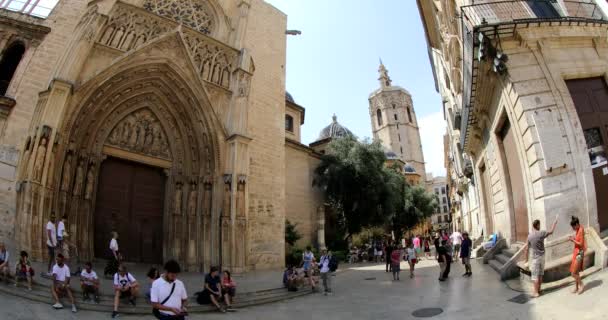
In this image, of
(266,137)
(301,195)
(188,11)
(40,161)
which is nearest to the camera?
(40,161)

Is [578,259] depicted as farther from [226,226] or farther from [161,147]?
[161,147]

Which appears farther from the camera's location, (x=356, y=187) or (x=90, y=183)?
(x=356, y=187)

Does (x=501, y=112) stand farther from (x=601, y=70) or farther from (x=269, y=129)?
(x=269, y=129)

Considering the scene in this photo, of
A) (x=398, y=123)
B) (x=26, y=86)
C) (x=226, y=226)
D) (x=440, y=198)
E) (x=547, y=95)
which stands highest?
(x=398, y=123)

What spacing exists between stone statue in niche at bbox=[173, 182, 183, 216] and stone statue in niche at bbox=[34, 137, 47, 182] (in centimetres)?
454

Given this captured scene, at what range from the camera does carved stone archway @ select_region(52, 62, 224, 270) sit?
32.6 feet

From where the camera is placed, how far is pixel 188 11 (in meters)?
14.1

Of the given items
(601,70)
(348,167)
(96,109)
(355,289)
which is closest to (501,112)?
(601,70)

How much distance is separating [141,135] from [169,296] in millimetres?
9806

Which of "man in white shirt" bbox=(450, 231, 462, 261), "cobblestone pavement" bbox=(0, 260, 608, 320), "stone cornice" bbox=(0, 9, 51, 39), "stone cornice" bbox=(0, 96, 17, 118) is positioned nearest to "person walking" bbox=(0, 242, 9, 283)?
"cobblestone pavement" bbox=(0, 260, 608, 320)

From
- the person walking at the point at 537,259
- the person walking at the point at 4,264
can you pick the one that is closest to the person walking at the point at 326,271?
the person walking at the point at 537,259

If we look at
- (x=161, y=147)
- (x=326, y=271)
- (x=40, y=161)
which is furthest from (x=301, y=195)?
(x=40, y=161)

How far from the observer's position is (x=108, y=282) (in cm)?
786

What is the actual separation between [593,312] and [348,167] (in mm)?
17775
